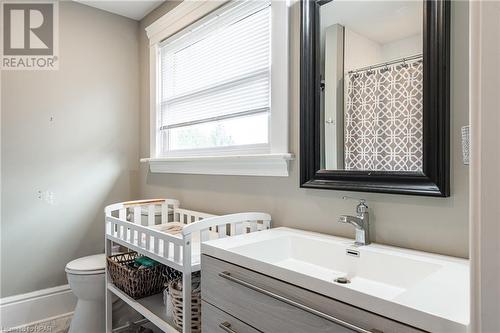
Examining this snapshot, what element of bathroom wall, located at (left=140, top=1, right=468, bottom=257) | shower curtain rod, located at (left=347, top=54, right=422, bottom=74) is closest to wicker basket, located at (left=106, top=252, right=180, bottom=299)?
bathroom wall, located at (left=140, top=1, right=468, bottom=257)

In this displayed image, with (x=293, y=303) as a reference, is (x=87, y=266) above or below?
below

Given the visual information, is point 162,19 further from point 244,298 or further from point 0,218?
point 244,298

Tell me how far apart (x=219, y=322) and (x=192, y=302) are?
11.6 inches

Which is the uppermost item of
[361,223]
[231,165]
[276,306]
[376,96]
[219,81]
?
[219,81]

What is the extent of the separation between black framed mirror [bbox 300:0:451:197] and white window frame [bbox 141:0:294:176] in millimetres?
124

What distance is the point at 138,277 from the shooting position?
1.91m

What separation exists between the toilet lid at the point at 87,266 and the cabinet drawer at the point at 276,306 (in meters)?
1.22

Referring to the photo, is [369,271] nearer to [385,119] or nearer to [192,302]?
[385,119]

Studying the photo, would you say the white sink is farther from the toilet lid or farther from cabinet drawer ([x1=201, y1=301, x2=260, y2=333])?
the toilet lid

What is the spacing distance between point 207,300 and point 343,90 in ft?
3.44

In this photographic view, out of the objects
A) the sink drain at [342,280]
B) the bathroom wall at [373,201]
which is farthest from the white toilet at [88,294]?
the sink drain at [342,280]

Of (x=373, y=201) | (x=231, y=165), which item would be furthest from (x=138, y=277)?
(x=373, y=201)

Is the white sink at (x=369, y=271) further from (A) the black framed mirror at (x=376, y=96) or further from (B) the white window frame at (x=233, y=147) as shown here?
(B) the white window frame at (x=233, y=147)

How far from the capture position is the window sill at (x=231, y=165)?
5.54ft
